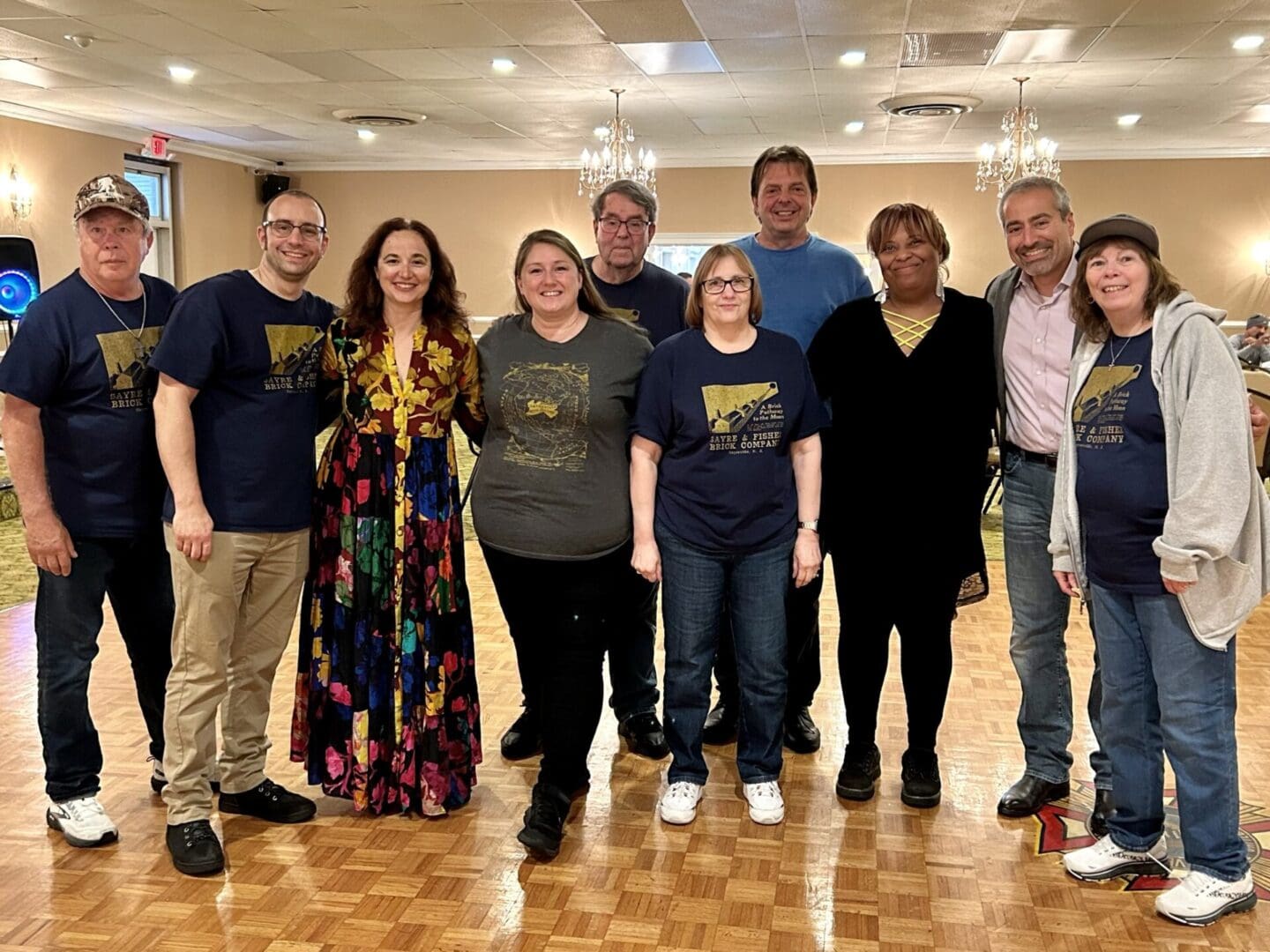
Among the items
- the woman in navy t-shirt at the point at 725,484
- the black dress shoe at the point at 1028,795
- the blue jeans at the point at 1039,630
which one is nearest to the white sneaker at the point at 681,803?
the woman in navy t-shirt at the point at 725,484

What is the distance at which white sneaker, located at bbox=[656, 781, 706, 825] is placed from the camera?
300 centimetres

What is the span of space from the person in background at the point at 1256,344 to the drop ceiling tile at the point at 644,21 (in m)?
4.33

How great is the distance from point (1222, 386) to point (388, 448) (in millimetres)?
1873

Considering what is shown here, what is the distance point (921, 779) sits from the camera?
Result: 3.13 metres

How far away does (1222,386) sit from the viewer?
2346mm

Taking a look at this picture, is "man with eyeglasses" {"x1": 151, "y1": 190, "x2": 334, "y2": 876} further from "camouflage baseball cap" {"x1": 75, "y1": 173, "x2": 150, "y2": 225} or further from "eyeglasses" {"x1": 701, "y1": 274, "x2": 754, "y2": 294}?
"eyeglasses" {"x1": 701, "y1": 274, "x2": 754, "y2": 294}

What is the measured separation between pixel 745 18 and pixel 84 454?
479 cm

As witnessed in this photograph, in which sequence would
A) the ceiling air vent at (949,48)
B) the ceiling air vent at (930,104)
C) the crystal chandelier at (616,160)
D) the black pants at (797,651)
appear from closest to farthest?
the black pants at (797,651) < the ceiling air vent at (949,48) < the ceiling air vent at (930,104) < the crystal chandelier at (616,160)

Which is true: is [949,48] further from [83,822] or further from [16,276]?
[16,276]

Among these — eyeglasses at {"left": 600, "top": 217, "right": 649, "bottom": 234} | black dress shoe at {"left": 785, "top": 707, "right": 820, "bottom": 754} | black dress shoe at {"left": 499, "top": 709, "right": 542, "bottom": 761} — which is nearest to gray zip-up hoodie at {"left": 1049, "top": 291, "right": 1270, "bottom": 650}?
black dress shoe at {"left": 785, "top": 707, "right": 820, "bottom": 754}

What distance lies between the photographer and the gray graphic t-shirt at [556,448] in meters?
2.83

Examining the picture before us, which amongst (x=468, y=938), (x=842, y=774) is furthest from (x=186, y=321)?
(x=842, y=774)

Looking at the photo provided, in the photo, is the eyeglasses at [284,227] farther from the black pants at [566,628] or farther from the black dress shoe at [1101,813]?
the black dress shoe at [1101,813]

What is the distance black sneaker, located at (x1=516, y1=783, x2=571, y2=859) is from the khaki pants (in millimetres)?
762
